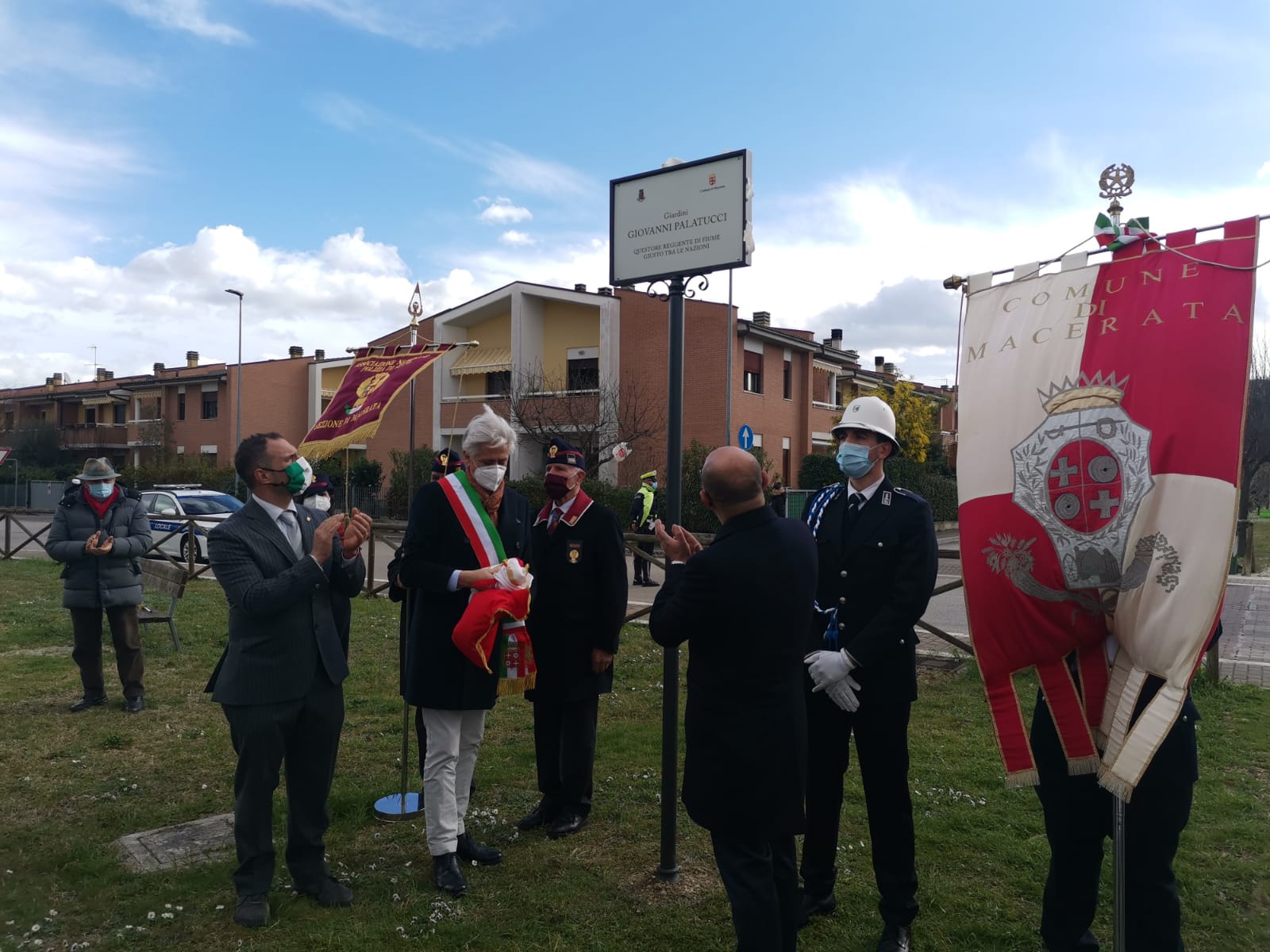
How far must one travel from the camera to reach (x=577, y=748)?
481cm

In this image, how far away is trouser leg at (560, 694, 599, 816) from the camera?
15.7ft

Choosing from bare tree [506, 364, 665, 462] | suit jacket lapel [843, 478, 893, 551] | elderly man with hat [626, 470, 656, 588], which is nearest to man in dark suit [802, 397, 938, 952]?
suit jacket lapel [843, 478, 893, 551]

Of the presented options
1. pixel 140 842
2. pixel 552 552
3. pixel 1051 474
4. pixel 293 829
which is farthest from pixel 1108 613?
pixel 140 842

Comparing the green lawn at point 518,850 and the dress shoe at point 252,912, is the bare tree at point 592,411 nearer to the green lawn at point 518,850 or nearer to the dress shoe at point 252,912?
the green lawn at point 518,850

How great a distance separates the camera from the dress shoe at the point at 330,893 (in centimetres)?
392

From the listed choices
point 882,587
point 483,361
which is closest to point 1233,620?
point 882,587

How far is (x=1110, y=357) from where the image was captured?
9.60 feet

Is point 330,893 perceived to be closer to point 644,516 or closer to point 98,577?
point 98,577

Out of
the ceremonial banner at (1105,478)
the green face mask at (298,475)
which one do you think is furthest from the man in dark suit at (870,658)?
the green face mask at (298,475)

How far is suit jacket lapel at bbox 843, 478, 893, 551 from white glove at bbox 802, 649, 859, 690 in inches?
18.0

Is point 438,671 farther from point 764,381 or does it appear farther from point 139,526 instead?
point 764,381

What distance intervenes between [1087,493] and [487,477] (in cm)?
245

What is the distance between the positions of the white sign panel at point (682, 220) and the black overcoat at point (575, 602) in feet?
4.30

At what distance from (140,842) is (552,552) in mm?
2546
